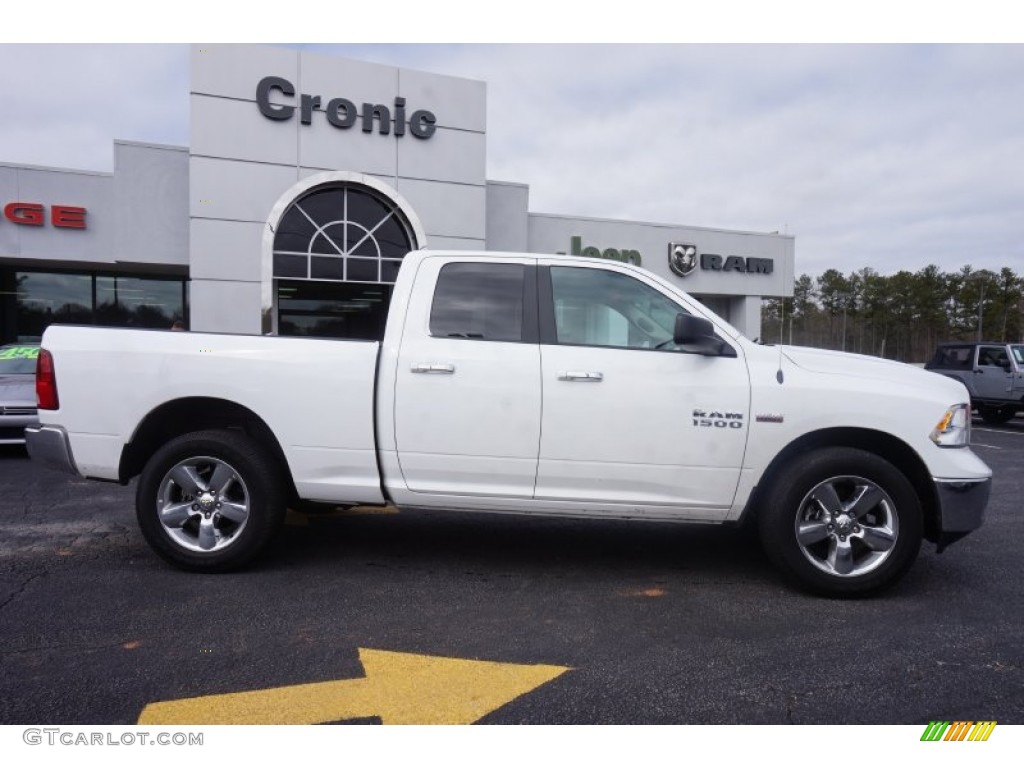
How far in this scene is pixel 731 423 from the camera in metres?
3.93

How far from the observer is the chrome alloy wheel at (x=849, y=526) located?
3854 mm

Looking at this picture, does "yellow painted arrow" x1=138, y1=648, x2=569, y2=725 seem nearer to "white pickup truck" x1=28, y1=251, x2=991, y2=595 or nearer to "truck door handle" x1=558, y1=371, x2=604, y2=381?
"white pickup truck" x1=28, y1=251, x2=991, y2=595

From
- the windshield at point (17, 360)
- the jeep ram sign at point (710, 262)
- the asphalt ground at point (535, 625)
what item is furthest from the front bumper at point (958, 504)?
the jeep ram sign at point (710, 262)

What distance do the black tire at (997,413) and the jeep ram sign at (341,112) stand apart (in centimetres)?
1472

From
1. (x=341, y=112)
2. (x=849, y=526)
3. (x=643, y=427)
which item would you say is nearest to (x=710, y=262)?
(x=341, y=112)

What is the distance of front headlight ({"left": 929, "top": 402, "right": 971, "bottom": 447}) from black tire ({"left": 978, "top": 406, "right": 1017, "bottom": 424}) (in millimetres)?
14267

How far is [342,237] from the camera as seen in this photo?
1636 centimetres

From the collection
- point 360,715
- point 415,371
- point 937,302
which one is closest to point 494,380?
point 415,371

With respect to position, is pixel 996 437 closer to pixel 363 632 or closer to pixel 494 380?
pixel 494 380

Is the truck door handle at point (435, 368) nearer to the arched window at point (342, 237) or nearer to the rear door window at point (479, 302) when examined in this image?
the rear door window at point (479, 302)

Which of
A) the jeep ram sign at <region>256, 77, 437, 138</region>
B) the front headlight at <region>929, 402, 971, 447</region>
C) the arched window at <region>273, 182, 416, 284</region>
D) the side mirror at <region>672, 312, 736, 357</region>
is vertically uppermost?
the jeep ram sign at <region>256, 77, 437, 138</region>

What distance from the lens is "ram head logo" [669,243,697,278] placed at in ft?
70.6
